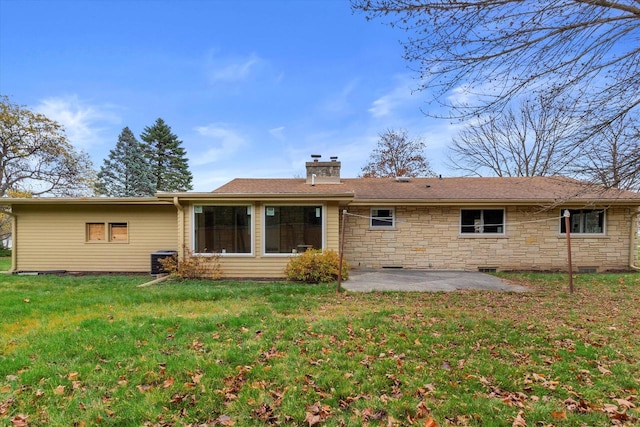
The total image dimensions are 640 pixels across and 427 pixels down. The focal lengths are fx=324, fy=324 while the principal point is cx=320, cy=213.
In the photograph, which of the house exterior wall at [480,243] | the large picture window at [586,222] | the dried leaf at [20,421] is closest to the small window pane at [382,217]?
the house exterior wall at [480,243]

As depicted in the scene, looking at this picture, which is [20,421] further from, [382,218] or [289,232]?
[382,218]

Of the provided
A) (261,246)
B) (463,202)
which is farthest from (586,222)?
(261,246)

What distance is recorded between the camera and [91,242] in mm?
10234

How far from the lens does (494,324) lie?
4.51m

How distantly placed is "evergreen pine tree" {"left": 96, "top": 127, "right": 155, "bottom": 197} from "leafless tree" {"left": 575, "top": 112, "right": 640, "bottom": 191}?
31.5m

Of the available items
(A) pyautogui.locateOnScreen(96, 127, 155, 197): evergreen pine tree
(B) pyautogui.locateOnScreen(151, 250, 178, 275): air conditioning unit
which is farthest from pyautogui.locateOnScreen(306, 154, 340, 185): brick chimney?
(A) pyautogui.locateOnScreen(96, 127, 155, 197): evergreen pine tree

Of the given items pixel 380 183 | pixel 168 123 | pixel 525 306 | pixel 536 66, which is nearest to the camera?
pixel 536 66

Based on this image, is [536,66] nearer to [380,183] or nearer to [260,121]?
[380,183]

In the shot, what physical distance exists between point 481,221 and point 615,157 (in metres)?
6.68

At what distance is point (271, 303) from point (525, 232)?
29.1 feet

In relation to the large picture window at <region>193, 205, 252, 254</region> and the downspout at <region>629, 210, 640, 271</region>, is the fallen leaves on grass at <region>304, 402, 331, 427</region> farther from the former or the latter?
the downspout at <region>629, 210, 640, 271</region>

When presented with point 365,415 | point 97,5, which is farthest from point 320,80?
point 365,415

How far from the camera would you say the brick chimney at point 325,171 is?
1210 cm

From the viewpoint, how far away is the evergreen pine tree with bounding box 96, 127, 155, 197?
29422 mm
